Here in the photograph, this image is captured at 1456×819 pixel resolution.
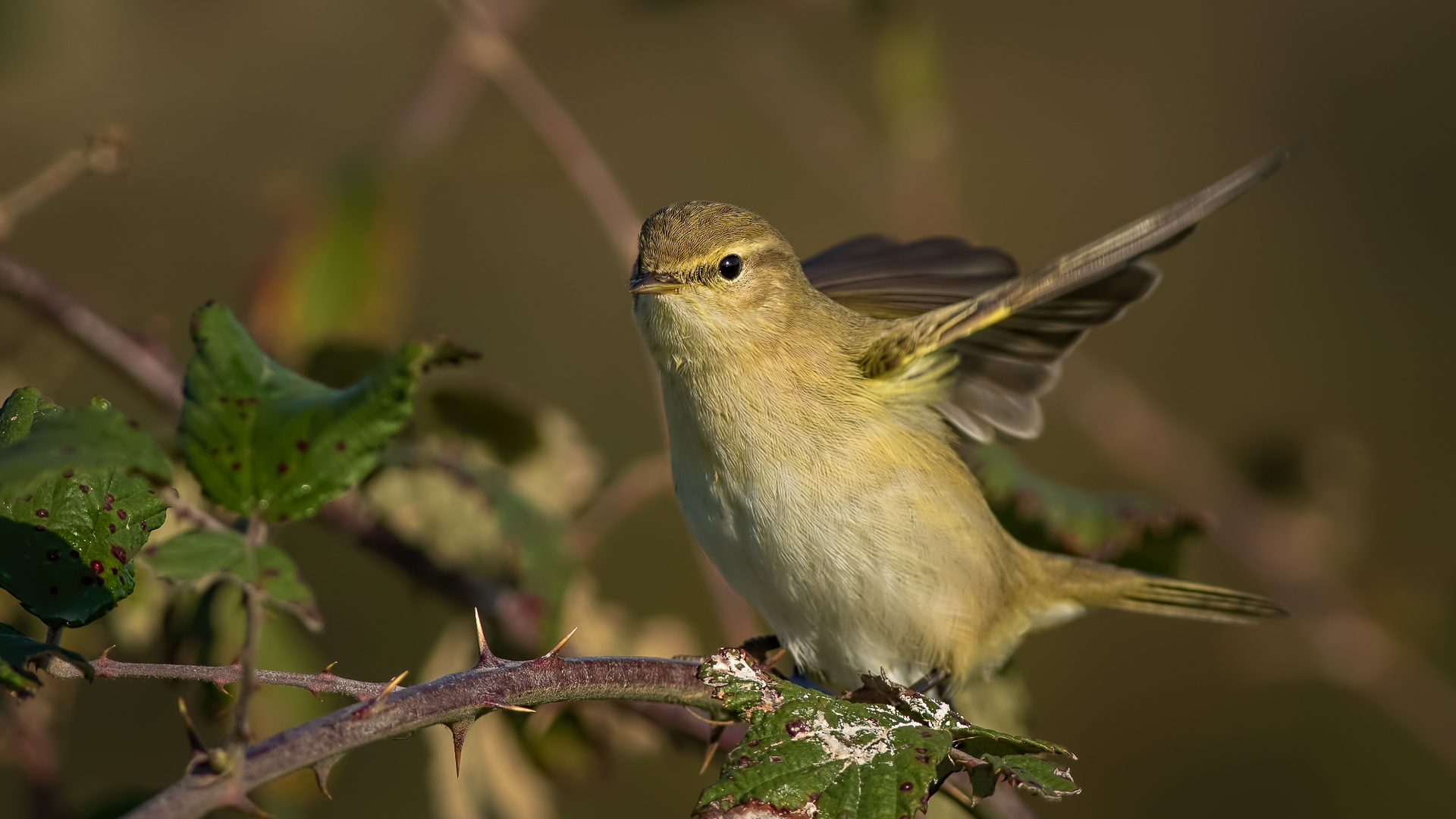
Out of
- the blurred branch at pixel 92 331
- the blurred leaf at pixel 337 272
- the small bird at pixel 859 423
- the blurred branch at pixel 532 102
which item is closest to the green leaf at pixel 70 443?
the blurred branch at pixel 92 331

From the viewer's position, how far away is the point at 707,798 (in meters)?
1.64

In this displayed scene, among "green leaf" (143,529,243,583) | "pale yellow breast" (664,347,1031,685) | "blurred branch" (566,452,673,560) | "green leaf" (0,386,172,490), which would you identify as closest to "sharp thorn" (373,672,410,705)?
"green leaf" (143,529,243,583)

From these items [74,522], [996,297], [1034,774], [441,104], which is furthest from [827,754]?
[441,104]

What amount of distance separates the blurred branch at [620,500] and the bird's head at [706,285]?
0.49 metres

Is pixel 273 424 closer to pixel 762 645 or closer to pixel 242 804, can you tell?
pixel 242 804

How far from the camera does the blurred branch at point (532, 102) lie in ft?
10.9

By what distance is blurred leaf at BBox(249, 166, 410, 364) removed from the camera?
3.67 m

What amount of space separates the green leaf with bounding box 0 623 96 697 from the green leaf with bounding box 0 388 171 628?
4.8 inches

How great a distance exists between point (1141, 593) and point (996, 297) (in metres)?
1.52

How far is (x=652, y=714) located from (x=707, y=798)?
138 cm

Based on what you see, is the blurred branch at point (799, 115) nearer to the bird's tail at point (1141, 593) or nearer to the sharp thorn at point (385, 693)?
the bird's tail at point (1141, 593)

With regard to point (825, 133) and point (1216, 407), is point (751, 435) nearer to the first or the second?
point (825, 133)

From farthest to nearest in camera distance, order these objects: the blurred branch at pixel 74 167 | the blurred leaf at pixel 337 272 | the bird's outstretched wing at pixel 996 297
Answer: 1. the blurred leaf at pixel 337 272
2. the blurred branch at pixel 74 167
3. the bird's outstretched wing at pixel 996 297

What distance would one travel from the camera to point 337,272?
371cm
